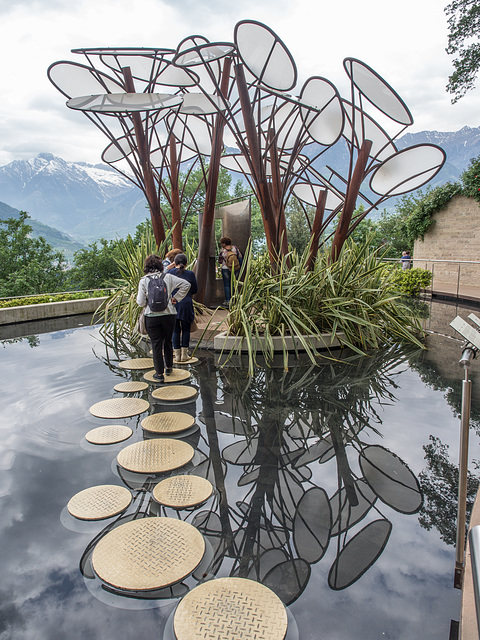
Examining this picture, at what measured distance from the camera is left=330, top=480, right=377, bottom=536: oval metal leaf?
2570 mm

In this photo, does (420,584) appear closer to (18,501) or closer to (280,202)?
(18,501)

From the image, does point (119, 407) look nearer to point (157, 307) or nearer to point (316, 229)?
point (157, 307)

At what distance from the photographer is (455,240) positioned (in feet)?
57.3

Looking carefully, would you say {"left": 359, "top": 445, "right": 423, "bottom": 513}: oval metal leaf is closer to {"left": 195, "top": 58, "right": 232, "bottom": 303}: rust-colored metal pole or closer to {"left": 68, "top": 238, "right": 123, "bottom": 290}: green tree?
{"left": 195, "top": 58, "right": 232, "bottom": 303}: rust-colored metal pole

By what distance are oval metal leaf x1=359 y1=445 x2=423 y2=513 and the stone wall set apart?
1430 centimetres

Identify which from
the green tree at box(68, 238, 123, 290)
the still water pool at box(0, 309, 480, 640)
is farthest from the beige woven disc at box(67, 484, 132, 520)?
the green tree at box(68, 238, 123, 290)

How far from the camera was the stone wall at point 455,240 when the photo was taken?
1641 cm

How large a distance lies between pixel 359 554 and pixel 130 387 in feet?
11.6

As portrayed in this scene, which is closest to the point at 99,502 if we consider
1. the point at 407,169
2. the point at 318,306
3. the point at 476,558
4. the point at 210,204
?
the point at 476,558

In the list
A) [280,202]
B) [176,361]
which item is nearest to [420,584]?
[176,361]

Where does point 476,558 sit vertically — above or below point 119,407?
above

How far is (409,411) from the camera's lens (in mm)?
4375

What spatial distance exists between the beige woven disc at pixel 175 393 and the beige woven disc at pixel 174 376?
30 centimetres

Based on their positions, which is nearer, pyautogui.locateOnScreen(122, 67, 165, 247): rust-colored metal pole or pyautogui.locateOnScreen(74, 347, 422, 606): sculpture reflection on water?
pyautogui.locateOnScreen(74, 347, 422, 606): sculpture reflection on water
